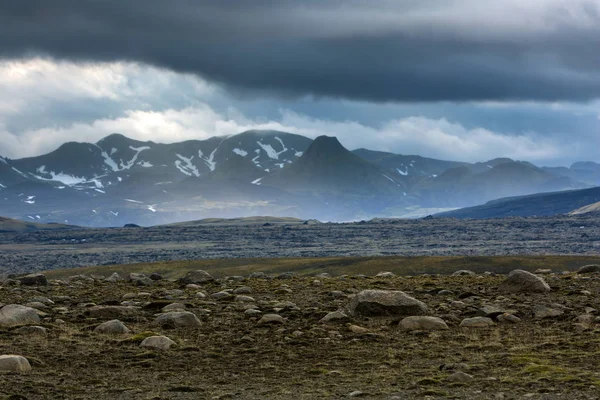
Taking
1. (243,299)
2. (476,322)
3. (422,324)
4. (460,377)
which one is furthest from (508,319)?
(243,299)

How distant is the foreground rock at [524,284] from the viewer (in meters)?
41.7

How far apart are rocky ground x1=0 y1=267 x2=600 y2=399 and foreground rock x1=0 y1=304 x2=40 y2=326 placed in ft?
0.14

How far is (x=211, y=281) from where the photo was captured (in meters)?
52.2

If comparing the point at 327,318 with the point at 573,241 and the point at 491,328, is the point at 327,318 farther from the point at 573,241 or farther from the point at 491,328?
the point at 573,241

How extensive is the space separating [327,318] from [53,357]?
11727 mm

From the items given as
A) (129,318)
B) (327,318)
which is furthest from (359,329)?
(129,318)

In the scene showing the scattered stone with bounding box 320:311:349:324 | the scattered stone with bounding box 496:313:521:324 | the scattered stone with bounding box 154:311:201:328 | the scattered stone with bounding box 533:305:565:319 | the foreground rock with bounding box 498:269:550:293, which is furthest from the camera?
the foreground rock with bounding box 498:269:550:293

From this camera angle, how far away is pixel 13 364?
23.7 meters

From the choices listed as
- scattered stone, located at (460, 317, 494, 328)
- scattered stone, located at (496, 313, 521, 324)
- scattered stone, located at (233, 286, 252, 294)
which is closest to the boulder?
scattered stone, located at (233, 286, 252, 294)

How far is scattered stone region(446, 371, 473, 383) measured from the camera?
2230 centimetres

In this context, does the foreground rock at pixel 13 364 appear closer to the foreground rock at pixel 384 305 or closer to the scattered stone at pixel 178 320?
the scattered stone at pixel 178 320

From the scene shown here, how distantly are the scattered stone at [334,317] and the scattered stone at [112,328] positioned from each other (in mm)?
8108

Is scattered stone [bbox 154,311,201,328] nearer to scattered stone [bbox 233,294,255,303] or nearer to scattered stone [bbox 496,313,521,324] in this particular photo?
scattered stone [bbox 233,294,255,303]

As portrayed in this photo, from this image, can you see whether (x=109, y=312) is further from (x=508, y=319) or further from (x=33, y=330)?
(x=508, y=319)
